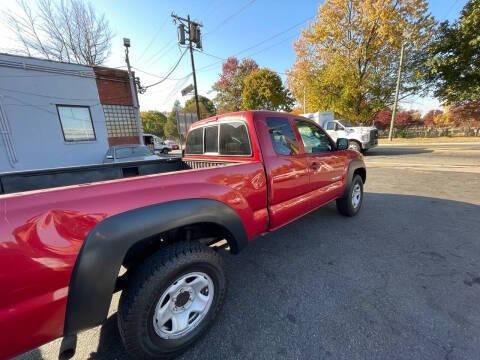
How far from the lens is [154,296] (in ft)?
4.99

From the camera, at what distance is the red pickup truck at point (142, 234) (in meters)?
1.10

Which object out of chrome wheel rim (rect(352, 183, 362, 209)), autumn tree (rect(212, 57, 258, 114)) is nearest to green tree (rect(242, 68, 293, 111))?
autumn tree (rect(212, 57, 258, 114))

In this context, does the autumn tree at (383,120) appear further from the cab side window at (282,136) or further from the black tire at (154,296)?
the black tire at (154,296)

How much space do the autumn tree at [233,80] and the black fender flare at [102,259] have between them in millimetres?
38080

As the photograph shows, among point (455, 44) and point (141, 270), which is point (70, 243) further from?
point (455, 44)

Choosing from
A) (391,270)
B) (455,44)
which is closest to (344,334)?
(391,270)

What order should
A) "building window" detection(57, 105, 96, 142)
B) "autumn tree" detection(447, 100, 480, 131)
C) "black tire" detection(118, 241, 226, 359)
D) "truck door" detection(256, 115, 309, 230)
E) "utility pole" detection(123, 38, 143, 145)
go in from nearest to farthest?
1. "black tire" detection(118, 241, 226, 359)
2. "truck door" detection(256, 115, 309, 230)
3. "building window" detection(57, 105, 96, 142)
4. "utility pole" detection(123, 38, 143, 145)
5. "autumn tree" detection(447, 100, 480, 131)

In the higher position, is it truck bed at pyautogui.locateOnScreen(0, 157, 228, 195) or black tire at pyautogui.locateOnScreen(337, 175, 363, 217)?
truck bed at pyautogui.locateOnScreen(0, 157, 228, 195)

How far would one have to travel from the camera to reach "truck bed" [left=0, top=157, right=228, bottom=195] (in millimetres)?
2135

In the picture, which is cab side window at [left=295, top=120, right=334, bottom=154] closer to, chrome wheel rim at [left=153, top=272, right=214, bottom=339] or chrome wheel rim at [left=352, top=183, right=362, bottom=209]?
chrome wheel rim at [left=352, top=183, right=362, bottom=209]

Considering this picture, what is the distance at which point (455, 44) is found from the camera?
13.4 meters

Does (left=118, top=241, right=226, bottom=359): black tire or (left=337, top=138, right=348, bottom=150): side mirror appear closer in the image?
(left=118, top=241, right=226, bottom=359): black tire

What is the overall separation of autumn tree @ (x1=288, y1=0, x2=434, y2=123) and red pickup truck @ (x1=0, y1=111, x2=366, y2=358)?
19.3m

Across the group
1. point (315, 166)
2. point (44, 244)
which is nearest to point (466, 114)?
point (315, 166)
